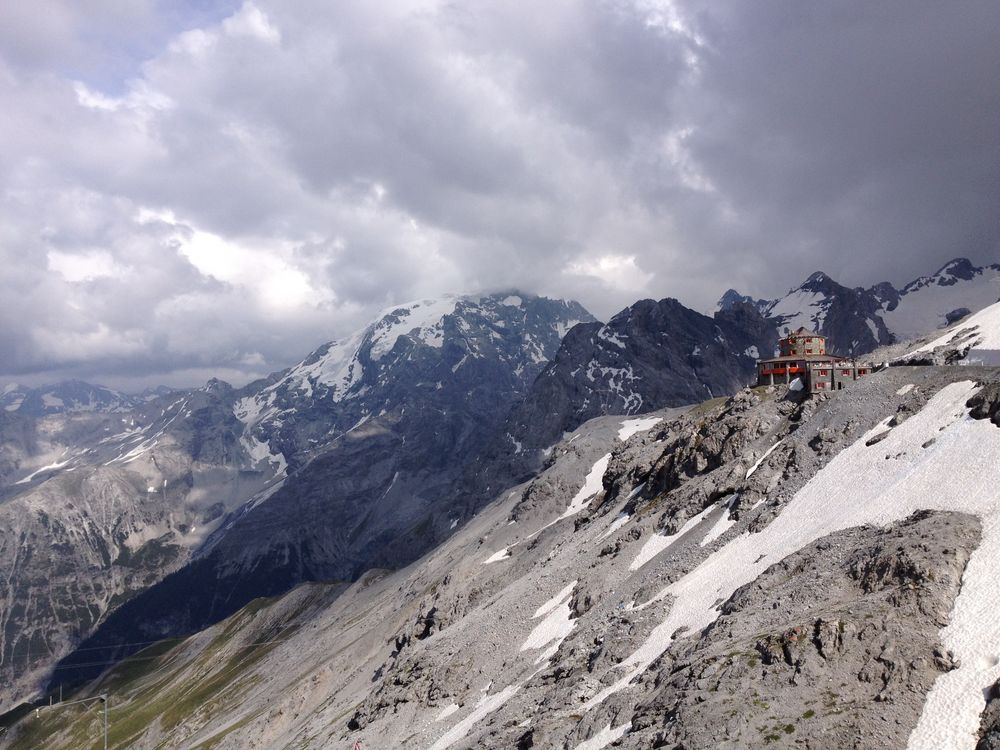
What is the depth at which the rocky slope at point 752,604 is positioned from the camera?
32.4 m

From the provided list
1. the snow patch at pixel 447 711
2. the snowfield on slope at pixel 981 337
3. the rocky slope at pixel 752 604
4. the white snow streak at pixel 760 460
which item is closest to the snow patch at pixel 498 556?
the rocky slope at pixel 752 604

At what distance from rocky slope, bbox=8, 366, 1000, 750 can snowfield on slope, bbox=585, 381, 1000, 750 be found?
0.13m

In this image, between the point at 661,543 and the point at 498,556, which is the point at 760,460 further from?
the point at 498,556

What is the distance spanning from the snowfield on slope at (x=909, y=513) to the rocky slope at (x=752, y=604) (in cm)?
13

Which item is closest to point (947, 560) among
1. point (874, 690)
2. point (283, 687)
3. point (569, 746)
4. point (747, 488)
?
point (874, 690)

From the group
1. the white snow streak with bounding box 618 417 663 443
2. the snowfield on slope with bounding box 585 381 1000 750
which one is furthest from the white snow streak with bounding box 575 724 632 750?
the white snow streak with bounding box 618 417 663 443

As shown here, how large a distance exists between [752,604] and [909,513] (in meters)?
11.8

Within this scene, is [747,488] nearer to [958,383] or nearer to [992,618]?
[958,383]

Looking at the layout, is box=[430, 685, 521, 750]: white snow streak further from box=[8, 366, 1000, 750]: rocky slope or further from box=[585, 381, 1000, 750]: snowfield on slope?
box=[585, 381, 1000, 750]: snowfield on slope

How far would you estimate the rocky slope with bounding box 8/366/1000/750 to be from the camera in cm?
3244

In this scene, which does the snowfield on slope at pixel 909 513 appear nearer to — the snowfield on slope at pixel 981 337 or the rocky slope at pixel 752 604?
the rocky slope at pixel 752 604

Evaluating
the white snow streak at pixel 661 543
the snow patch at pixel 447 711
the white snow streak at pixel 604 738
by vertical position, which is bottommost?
the snow patch at pixel 447 711

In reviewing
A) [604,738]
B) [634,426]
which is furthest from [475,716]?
[634,426]

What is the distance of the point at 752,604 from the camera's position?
144 ft
